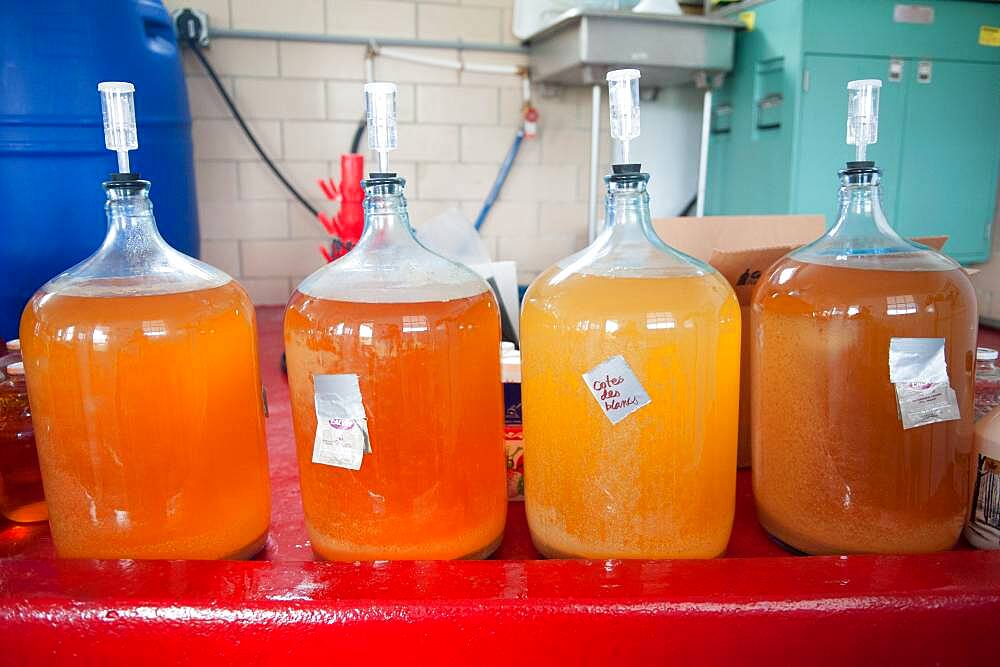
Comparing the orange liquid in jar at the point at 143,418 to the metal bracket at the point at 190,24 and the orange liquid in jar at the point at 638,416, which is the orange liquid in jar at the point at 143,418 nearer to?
the orange liquid in jar at the point at 638,416

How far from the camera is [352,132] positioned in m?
2.73

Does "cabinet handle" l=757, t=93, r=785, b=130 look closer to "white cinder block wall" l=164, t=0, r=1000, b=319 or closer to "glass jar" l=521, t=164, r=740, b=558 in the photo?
"white cinder block wall" l=164, t=0, r=1000, b=319

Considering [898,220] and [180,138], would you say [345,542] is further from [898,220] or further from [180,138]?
[898,220]

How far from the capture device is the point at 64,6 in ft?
5.16

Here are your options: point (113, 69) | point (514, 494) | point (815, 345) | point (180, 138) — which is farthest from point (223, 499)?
point (180, 138)

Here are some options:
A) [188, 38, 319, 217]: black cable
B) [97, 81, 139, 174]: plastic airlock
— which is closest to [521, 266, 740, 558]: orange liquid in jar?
[97, 81, 139, 174]: plastic airlock

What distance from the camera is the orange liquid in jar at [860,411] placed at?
67cm

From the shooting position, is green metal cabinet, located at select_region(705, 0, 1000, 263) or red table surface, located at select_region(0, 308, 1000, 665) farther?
green metal cabinet, located at select_region(705, 0, 1000, 263)

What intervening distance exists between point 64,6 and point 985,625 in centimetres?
185

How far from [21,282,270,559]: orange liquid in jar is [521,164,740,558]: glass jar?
283 millimetres

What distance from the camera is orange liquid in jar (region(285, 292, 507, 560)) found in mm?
660

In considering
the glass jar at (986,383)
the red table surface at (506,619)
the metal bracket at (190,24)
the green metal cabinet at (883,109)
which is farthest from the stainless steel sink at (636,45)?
the red table surface at (506,619)

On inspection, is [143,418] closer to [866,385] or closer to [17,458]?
[17,458]

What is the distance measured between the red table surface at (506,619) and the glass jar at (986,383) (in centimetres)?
27
